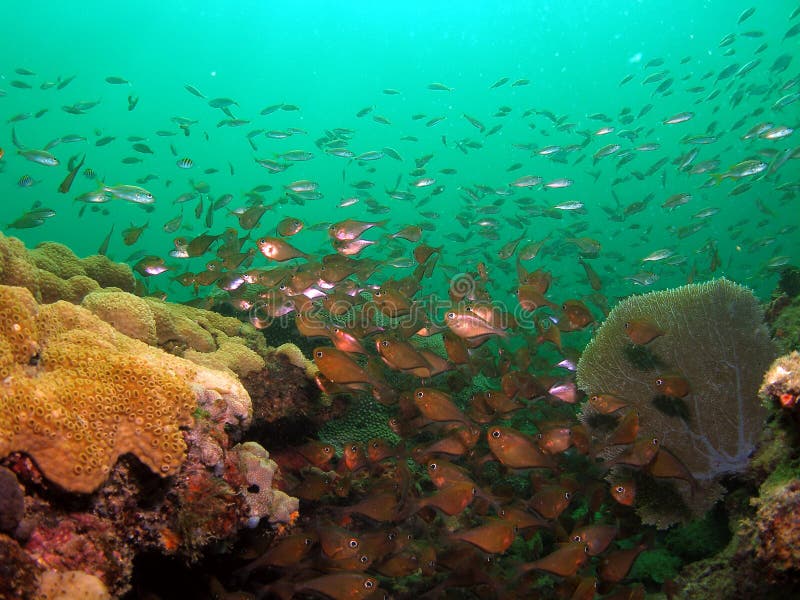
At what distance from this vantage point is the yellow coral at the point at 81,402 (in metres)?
2.13

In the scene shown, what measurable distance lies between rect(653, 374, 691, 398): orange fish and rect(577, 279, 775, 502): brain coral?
3 cm

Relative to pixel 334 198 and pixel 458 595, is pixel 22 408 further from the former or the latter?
pixel 334 198

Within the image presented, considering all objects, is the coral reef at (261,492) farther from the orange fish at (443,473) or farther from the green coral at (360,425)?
the green coral at (360,425)

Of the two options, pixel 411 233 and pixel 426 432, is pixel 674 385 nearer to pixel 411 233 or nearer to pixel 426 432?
pixel 426 432

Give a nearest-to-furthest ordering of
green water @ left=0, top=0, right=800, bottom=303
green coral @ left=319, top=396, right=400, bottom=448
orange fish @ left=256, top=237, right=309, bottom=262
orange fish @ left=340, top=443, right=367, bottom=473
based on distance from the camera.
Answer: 1. orange fish @ left=340, top=443, right=367, bottom=473
2. green coral @ left=319, top=396, right=400, bottom=448
3. orange fish @ left=256, top=237, right=309, bottom=262
4. green water @ left=0, top=0, right=800, bottom=303

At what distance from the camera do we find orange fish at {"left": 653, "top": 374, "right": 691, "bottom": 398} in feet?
14.2

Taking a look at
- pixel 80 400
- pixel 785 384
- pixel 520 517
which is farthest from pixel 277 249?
pixel 785 384

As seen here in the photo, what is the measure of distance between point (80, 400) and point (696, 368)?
5.77m

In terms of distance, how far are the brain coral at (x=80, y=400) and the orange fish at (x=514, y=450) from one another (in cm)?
255

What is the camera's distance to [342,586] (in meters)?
3.06

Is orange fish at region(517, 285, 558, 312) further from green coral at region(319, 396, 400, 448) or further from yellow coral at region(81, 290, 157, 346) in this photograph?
yellow coral at region(81, 290, 157, 346)

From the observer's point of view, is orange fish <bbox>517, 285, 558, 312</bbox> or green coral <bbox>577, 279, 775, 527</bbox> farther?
orange fish <bbox>517, 285, 558, 312</bbox>

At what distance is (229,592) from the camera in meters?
3.32

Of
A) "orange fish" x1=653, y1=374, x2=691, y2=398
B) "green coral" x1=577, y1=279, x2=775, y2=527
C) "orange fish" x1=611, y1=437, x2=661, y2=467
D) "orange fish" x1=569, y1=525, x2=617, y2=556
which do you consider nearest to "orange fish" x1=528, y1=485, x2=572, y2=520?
"orange fish" x1=569, y1=525, x2=617, y2=556
